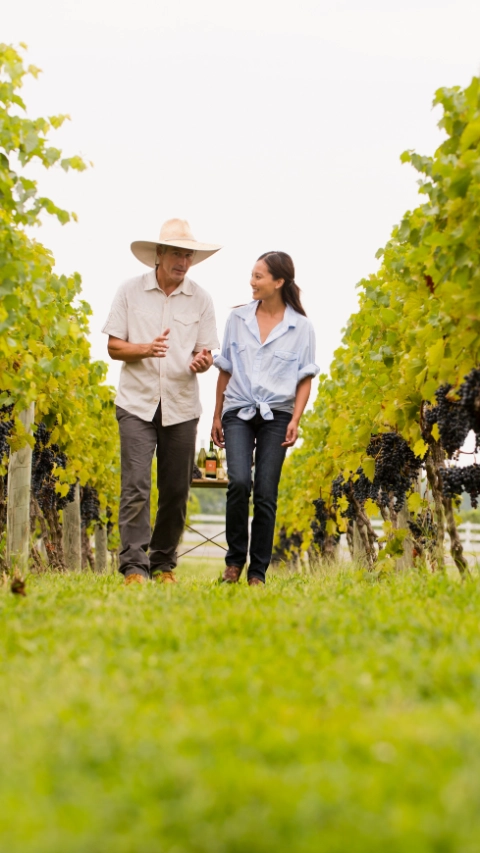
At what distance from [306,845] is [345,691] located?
2.94ft

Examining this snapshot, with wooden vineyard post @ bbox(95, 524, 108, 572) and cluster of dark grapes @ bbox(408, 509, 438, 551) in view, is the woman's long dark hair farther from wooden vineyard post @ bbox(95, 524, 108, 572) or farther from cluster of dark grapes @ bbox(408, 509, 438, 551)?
wooden vineyard post @ bbox(95, 524, 108, 572)

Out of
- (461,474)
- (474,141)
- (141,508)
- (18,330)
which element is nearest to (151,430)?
(141,508)

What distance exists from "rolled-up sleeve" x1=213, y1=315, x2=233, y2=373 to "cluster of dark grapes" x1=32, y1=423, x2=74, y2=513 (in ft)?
9.10

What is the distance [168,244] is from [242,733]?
4177 millimetres

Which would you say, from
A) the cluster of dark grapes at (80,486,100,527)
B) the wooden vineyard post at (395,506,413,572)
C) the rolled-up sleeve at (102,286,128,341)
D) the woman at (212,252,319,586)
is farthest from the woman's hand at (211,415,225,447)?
the cluster of dark grapes at (80,486,100,527)

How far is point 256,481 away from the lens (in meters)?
5.84

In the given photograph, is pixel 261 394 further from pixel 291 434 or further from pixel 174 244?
pixel 174 244

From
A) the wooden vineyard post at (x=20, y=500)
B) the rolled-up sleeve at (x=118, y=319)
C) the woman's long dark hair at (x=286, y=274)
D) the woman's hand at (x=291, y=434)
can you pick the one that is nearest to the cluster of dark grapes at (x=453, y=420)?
the woman's hand at (x=291, y=434)

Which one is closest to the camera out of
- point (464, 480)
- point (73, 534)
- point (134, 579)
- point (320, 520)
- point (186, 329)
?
point (464, 480)

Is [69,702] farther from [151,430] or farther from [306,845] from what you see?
[151,430]

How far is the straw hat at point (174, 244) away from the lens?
233 inches

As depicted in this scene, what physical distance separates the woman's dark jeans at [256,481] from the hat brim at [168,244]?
0.98 m

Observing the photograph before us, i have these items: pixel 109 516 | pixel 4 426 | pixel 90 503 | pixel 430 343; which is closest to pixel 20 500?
pixel 4 426

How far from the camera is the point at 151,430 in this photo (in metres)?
5.94
